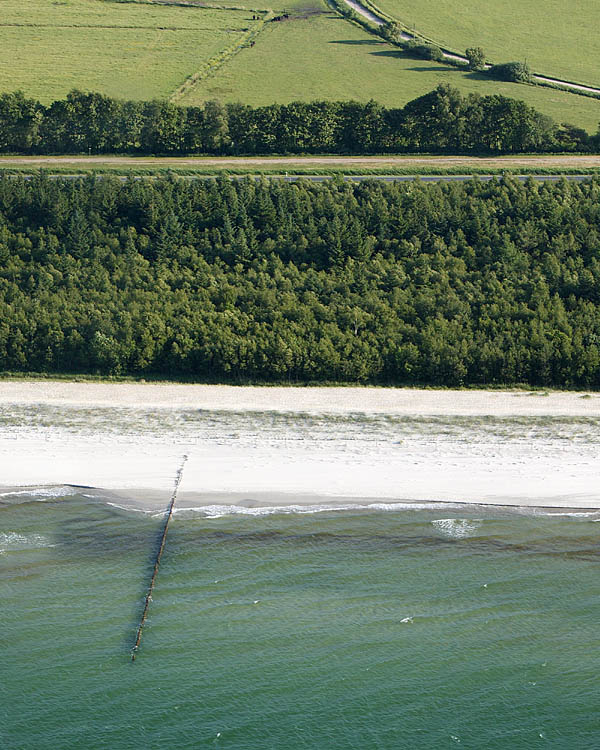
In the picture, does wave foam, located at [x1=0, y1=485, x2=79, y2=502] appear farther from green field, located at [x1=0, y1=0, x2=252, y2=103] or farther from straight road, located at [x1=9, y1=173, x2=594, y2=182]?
green field, located at [x1=0, y1=0, x2=252, y2=103]

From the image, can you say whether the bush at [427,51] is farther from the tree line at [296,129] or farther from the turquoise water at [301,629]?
the turquoise water at [301,629]

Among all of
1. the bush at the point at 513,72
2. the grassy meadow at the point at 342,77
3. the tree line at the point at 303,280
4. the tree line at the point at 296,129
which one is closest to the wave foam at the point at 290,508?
the tree line at the point at 303,280

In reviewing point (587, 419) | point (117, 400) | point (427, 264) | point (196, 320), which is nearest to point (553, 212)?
point (427, 264)

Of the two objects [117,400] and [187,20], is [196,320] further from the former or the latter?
[187,20]

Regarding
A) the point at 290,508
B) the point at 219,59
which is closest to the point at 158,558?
the point at 290,508

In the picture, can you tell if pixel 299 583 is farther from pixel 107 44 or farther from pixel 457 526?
pixel 107 44

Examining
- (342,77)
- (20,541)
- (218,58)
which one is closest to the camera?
(20,541)

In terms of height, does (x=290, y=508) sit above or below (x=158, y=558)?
above
